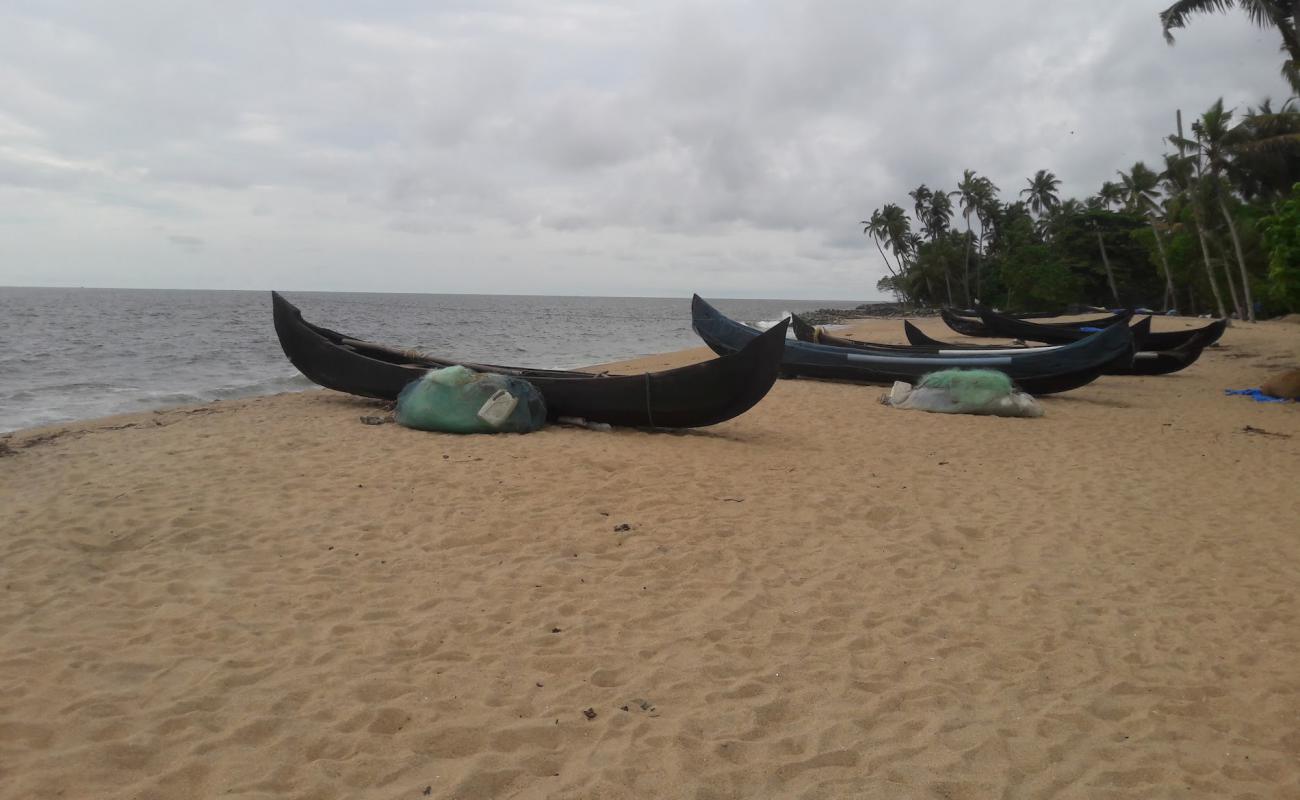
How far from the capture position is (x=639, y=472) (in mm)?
7016

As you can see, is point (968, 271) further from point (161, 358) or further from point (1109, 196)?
point (161, 358)

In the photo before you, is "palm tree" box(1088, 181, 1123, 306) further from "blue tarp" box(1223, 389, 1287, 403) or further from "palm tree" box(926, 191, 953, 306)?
"blue tarp" box(1223, 389, 1287, 403)

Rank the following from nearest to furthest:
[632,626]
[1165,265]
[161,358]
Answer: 1. [632,626]
2. [161,358]
3. [1165,265]

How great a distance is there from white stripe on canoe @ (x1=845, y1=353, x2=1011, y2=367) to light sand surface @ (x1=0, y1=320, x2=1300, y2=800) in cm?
580

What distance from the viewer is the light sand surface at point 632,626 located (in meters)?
2.79

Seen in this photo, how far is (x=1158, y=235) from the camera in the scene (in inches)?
1542

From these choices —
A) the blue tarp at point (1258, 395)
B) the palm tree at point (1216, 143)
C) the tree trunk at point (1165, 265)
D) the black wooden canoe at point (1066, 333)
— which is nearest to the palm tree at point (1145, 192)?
the tree trunk at point (1165, 265)

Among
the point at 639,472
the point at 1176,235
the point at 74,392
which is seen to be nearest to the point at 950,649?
the point at 639,472

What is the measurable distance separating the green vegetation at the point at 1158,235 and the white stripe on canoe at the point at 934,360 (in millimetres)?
9239

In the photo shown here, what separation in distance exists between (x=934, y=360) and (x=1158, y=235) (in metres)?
33.3

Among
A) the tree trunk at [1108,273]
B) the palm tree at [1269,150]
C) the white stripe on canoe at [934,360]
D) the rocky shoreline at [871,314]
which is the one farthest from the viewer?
the rocky shoreline at [871,314]

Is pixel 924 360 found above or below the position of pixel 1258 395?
above

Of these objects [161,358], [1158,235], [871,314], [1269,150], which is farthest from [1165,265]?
[161,358]

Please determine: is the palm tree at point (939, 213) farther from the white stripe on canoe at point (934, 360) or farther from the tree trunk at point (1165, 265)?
the white stripe on canoe at point (934, 360)
